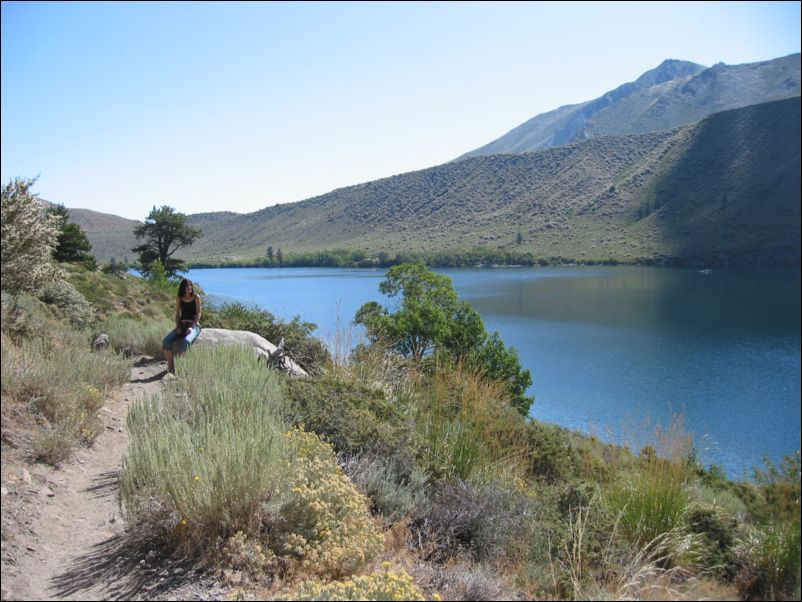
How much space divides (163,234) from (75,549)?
116 feet

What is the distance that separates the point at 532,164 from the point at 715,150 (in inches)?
2450

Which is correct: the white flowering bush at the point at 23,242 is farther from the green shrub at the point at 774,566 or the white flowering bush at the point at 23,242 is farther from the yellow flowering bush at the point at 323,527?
the green shrub at the point at 774,566

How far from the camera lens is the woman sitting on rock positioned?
25.9 ft

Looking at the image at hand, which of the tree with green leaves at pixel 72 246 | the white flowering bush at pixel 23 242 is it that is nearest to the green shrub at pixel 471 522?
the white flowering bush at pixel 23 242

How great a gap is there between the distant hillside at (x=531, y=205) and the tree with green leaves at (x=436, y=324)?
110 feet

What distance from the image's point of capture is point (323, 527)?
353 centimetres

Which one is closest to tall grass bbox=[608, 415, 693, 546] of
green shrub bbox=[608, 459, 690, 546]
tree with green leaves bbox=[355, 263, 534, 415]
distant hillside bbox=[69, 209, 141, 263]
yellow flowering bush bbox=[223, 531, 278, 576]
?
green shrub bbox=[608, 459, 690, 546]

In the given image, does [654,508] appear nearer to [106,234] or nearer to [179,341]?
[179,341]

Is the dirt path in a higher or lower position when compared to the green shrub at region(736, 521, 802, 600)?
higher

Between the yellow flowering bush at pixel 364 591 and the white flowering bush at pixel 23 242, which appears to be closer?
the yellow flowering bush at pixel 364 591

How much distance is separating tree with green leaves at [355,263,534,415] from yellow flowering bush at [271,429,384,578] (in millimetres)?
16448

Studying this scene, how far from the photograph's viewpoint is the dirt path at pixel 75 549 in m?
2.89

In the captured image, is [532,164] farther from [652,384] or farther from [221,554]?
[221,554]

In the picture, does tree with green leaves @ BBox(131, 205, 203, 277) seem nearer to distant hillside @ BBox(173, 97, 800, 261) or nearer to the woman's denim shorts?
the woman's denim shorts
